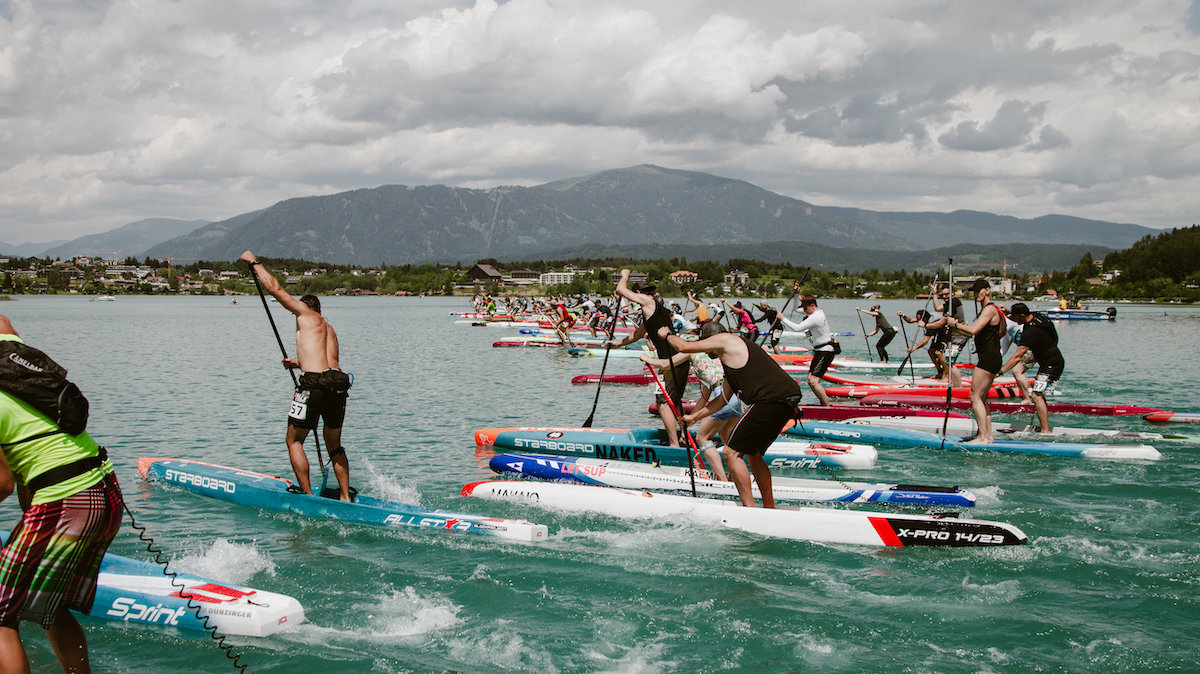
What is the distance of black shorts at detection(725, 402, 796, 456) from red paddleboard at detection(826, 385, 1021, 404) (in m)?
12.8

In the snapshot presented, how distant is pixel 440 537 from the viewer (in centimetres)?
954

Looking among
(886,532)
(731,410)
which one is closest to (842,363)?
(731,410)

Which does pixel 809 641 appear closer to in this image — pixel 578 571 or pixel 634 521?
pixel 578 571

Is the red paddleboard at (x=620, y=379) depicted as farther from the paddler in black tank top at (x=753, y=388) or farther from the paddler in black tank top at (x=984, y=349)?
the paddler in black tank top at (x=753, y=388)

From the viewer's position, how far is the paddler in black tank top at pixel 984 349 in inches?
530

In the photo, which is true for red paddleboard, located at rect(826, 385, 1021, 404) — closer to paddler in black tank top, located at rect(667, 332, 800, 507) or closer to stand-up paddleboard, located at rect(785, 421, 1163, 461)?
stand-up paddleboard, located at rect(785, 421, 1163, 461)

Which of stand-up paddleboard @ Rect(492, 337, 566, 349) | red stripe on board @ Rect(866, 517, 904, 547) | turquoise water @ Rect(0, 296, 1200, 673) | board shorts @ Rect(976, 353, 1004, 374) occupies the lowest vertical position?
turquoise water @ Rect(0, 296, 1200, 673)

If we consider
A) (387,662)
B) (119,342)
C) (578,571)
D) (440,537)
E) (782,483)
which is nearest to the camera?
(387,662)

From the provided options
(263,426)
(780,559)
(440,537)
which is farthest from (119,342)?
(780,559)

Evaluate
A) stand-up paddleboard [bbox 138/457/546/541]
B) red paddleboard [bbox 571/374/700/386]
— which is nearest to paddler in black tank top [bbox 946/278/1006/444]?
stand-up paddleboard [bbox 138/457/546/541]

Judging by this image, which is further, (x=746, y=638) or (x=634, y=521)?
(x=634, y=521)

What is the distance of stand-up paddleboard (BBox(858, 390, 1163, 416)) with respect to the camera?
18.4m

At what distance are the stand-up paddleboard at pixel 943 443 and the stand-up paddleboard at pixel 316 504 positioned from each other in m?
8.38

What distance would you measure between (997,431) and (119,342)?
4382 centimetres
